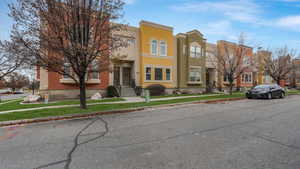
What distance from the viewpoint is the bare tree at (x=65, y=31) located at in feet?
24.7

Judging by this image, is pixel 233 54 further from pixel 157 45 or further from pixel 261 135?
pixel 261 135

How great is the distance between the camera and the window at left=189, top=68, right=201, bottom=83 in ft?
72.9

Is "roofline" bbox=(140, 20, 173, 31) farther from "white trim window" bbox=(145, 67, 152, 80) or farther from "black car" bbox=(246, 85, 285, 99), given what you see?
"black car" bbox=(246, 85, 285, 99)

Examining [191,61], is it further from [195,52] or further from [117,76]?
[117,76]

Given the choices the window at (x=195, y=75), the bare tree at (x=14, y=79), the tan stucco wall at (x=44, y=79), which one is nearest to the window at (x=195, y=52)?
the window at (x=195, y=75)

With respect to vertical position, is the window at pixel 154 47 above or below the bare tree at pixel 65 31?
above

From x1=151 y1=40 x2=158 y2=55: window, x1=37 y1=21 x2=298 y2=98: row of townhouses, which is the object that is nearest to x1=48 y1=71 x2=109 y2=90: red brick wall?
x1=37 y1=21 x2=298 y2=98: row of townhouses

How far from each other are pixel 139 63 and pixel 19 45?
1240 centimetres

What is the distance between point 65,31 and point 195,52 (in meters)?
18.4

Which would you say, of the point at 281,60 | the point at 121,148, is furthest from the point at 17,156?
the point at 281,60

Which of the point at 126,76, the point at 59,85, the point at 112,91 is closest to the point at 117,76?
the point at 126,76

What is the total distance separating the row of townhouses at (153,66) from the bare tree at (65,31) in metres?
6.55

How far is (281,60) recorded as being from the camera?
2259 cm

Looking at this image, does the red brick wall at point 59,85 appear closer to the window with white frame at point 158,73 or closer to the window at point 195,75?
the window with white frame at point 158,73
